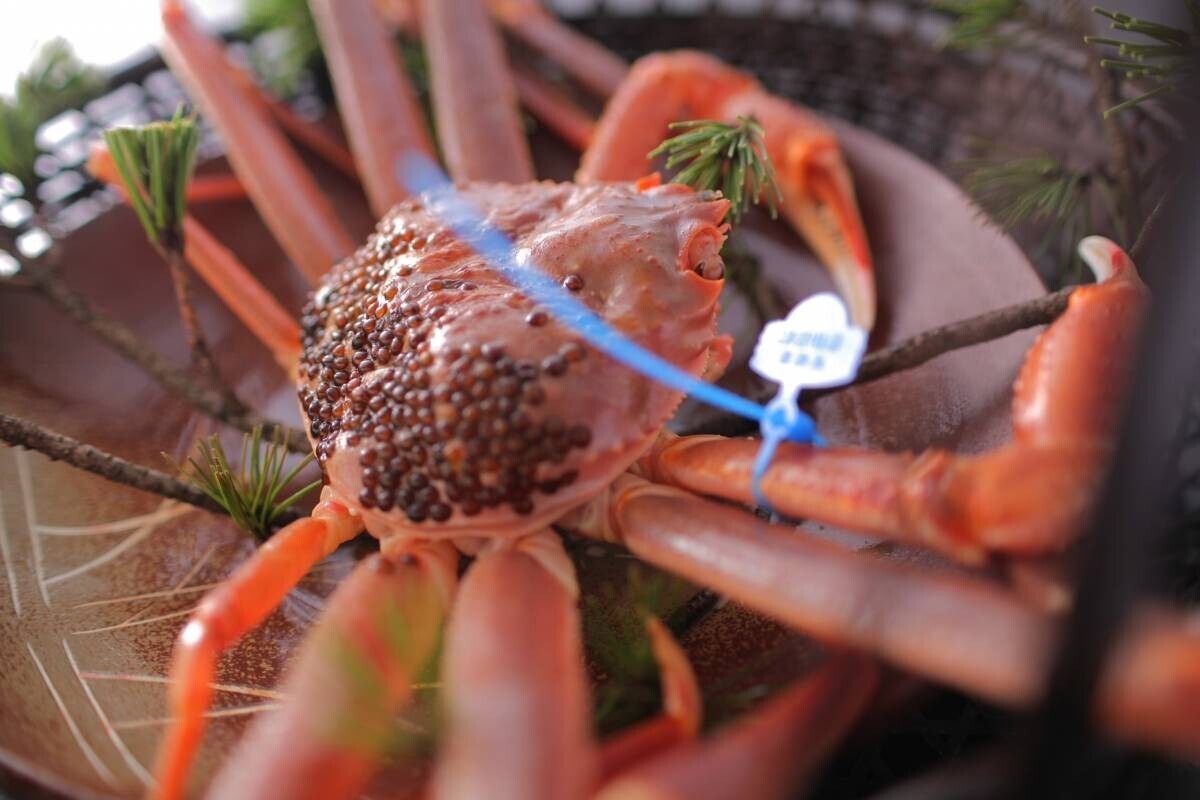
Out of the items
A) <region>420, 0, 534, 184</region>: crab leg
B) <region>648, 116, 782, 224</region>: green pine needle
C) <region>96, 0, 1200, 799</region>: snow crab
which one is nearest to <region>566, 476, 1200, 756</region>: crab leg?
<region>96, 0, 1200, 799</region>: snow crab

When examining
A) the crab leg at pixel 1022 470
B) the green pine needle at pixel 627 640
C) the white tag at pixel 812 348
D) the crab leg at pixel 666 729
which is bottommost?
the green pine needle at pixel 627 640

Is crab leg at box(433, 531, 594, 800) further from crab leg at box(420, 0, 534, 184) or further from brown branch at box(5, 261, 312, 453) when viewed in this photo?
crab leg at box(420, 0, 534, 184)

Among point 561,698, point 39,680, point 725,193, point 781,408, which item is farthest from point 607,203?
point 39,680

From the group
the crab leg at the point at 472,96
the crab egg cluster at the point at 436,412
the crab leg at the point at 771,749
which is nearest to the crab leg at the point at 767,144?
the crab leg at the point at 472,96

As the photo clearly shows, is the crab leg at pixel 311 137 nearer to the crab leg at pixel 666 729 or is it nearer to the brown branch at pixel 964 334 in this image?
the brown branch at pixel 964 334

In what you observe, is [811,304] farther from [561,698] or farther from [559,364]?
[561,698]

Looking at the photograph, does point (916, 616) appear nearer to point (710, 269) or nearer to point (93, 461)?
point (710, 269)

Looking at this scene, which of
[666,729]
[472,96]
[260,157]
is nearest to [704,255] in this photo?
[666,729]
